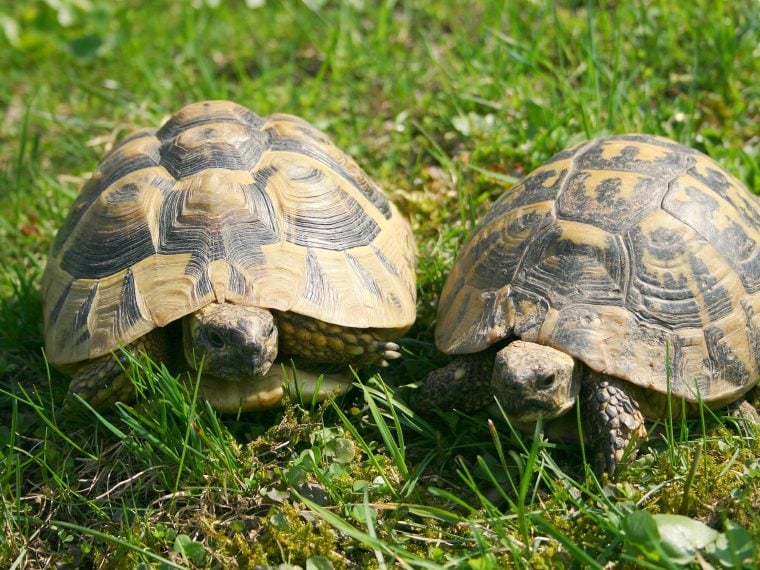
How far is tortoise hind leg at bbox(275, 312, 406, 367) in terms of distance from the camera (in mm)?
2848

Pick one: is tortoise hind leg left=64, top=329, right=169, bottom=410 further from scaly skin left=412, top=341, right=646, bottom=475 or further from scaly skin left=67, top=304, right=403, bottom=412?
scaly skin left=412, top=341, right=646, bottom=475

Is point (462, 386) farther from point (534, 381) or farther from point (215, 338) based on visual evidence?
point (215, 338)

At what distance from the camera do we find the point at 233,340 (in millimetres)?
2646

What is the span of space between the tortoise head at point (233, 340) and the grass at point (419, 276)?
0.16 metres

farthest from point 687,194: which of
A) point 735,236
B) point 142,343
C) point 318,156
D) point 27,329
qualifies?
point 27,329

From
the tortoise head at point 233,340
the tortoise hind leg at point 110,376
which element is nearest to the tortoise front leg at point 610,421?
the tortoise head at point 233,340

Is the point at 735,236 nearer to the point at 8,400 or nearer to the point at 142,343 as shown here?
the point at 142,343

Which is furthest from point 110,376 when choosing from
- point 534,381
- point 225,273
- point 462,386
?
point 534,381

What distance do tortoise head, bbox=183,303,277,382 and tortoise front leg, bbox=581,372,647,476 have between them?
1.07 metres

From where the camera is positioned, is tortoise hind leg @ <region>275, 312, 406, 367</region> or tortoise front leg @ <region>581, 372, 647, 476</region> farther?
tortoise hind leg @ <region>275, 312, 406, 367</region>

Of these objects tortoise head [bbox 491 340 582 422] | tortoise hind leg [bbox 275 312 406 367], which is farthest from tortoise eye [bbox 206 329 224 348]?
tortoise head [bbox 491 340 582 422]

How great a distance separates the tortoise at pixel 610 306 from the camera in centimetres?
259

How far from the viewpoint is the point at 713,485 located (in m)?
2.50

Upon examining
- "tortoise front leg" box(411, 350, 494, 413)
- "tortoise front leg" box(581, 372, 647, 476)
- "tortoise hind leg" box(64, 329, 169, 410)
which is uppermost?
"tortoise front leg" box(581, 372, 647, 476)
